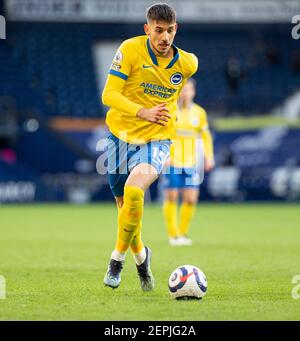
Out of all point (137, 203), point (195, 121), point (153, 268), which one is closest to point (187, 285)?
point (137, 203)

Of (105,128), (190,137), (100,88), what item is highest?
(100,88)

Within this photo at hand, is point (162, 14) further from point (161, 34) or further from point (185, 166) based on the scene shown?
point (185, 166)

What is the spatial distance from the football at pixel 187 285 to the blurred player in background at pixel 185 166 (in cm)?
612

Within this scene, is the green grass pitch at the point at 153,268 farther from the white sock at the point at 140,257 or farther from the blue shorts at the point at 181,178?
the blue shorts at the point at 181,178

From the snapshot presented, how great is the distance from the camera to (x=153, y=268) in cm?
963

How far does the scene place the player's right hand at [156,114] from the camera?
708 cm

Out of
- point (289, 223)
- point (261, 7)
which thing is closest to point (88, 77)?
point (261, 7)

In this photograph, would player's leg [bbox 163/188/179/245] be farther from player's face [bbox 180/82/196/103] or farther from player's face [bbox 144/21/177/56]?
player's face [bbox 144/21/177/56]

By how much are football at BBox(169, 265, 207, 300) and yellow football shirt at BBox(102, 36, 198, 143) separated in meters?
1.25

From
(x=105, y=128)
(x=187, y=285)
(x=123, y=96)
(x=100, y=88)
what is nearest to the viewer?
(x=187, y=285)

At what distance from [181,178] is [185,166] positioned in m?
0.24

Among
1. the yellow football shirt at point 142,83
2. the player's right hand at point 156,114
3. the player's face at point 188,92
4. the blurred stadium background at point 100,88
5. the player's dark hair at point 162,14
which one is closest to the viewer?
the player's right hand at point 156,114

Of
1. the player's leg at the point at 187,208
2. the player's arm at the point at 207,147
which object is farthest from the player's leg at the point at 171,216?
the player's arm at the point at 207,147

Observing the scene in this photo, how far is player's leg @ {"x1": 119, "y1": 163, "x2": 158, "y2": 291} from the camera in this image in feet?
23.5
